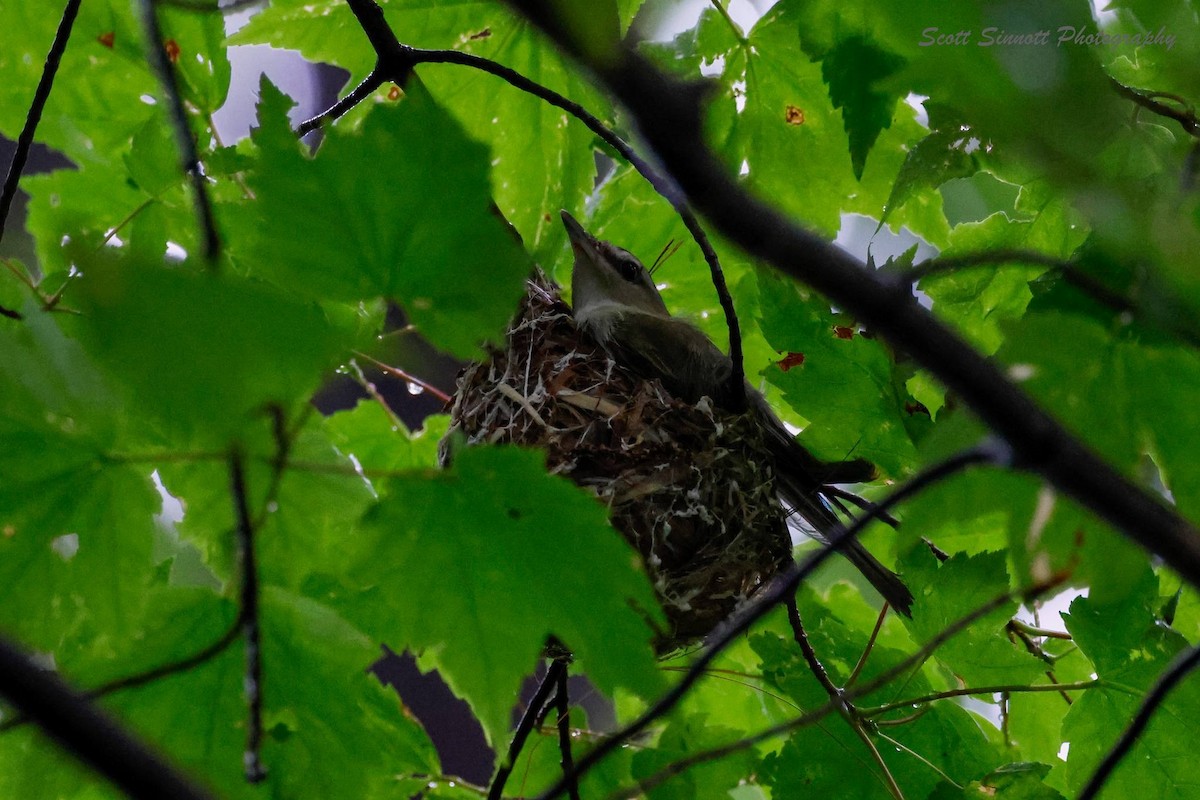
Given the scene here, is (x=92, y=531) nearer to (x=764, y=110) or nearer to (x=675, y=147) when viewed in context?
(x=675, y=147)

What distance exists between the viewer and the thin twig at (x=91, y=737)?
425mm

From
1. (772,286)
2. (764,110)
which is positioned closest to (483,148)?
(772,286)

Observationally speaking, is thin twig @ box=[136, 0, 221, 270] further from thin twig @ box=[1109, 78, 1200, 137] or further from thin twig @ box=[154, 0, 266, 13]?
thin twig @ box=[1109, 78, 1200, 137]

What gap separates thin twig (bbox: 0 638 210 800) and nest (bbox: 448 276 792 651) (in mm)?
1136

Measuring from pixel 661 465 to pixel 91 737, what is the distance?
4.23 ft

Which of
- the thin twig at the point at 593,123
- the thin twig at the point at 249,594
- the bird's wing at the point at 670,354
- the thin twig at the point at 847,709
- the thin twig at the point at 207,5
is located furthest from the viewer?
the bird's wing at the point at 670,354

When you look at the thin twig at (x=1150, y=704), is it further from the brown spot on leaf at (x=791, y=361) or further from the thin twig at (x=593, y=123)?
the brown spot on leaf at (x=791, y=361)

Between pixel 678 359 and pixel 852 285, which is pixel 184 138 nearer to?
pixel 852 285

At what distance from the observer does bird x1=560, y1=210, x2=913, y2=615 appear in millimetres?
1896

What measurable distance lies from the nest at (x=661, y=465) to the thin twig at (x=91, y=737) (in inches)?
44.7

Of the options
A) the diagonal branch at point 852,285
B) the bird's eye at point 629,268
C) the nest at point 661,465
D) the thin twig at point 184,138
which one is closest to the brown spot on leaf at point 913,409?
the nest at point 661,465

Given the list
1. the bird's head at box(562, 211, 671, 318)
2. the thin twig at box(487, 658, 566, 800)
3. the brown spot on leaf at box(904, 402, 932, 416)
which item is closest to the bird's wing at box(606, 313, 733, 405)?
the bird's head at box(562, 211, 671, 318)

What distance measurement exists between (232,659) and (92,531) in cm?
24

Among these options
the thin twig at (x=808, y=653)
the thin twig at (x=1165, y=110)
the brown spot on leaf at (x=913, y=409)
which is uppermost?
the thin twig at (x=1165, y=110)
